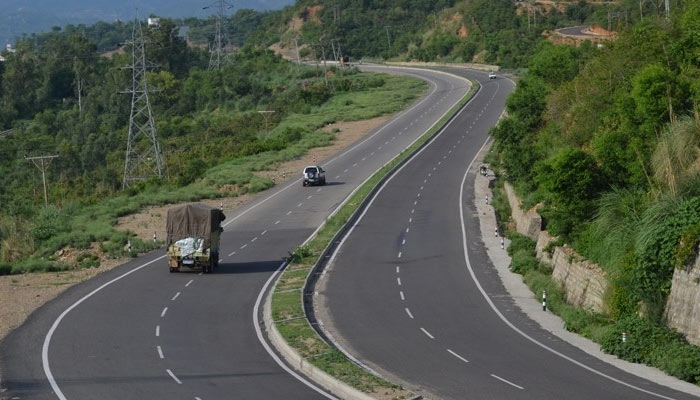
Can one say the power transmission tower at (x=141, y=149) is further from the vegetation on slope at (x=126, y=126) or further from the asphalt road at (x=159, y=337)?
the asphalt road at (x=159, y=337)

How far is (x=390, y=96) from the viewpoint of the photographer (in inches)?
4781

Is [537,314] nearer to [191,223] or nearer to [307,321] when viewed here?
[307,321]

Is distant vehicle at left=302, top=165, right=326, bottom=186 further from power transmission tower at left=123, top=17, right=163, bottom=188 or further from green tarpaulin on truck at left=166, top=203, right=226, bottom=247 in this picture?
green tarpaulin on truck at left=166, top=203, right=226, bottom=247

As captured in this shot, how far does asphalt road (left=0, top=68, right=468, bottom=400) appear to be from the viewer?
26188 mm

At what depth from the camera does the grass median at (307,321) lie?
25.9 m

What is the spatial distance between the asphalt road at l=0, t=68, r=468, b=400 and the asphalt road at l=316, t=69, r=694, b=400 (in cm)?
271

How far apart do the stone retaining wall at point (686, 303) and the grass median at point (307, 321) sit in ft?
29.5

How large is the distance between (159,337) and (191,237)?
11.4m

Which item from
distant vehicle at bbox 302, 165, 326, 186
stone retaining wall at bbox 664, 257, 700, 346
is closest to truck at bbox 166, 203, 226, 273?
stone retaining wall at bbox 664, 257, 700, 346

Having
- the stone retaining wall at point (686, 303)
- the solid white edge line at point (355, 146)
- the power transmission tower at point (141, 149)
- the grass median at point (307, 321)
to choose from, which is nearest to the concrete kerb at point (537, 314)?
the stone retaining wall at point (686, 303)

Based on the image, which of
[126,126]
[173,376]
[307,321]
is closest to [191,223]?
[307,321]

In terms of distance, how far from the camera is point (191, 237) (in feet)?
141

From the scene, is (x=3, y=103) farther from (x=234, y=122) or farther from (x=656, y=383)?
(x=656, y=383)

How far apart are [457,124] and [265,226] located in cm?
4461
